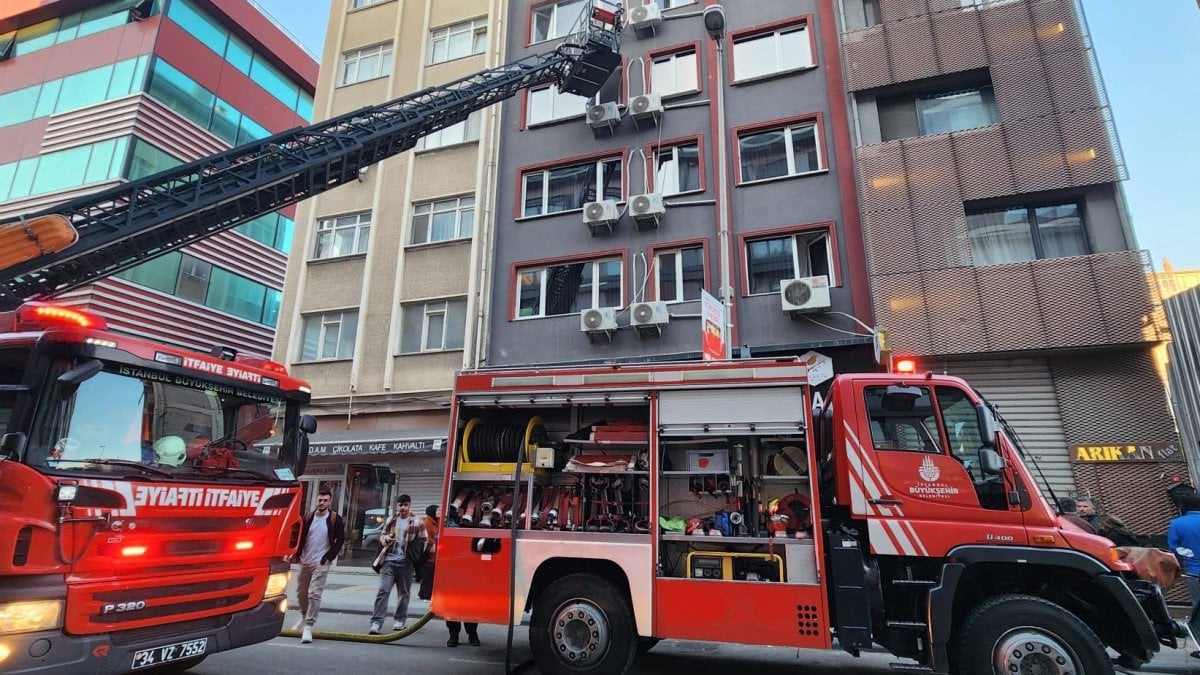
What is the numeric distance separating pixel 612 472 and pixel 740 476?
1.34m

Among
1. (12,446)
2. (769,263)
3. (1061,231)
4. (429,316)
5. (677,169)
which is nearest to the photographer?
(12,446)

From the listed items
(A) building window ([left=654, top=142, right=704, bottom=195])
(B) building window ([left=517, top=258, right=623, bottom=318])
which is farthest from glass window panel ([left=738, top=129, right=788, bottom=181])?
(B) building window ([left=517, top=258, right=623, bottom=318])

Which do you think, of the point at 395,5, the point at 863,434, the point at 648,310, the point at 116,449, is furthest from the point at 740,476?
the point at 395,5

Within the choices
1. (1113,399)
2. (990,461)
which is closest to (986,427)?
(990,461)

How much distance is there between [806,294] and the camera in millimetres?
13109

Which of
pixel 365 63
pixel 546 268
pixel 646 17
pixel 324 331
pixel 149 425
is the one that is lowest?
pixel 149 425

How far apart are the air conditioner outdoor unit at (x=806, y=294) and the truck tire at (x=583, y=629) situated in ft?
28.8

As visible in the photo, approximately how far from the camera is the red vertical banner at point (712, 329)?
910 cm

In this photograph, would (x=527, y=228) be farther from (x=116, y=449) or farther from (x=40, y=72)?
(x=40, y=72)

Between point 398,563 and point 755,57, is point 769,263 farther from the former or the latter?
point 398,563

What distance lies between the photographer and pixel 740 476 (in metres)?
6.30

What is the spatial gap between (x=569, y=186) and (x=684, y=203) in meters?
4.49

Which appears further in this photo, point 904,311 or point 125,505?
point 904,311

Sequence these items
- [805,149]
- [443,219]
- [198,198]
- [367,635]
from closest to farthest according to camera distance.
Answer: [367,635] < [198,198] < [805,149] < [443,219]
